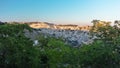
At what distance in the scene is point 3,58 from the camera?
63.1 ft

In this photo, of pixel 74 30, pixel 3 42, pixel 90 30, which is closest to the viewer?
pixel 3 42

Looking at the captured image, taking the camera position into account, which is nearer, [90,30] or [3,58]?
[3,58]

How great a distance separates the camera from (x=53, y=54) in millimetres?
19422

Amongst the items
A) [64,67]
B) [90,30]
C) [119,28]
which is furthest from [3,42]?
[119,28]

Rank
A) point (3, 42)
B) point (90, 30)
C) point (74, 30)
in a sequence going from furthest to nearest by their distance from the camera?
point (74, 30)
point (90, 30)
point (3, 42)

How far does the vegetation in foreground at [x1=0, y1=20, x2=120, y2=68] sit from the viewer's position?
1916 centimetres

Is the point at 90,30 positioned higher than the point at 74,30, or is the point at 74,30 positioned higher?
the point at 90,30

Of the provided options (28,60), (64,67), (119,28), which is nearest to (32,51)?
(28,60)

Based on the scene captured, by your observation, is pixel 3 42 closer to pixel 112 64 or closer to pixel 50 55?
pixel 50 55

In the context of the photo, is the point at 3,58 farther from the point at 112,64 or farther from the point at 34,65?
the point at 112,64

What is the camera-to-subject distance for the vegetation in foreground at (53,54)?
62.8ft

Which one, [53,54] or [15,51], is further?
[53,54]

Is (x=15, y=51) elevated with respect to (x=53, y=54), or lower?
elevated

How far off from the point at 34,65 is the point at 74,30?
124 meters
